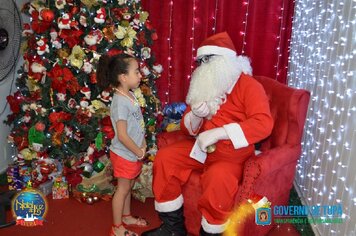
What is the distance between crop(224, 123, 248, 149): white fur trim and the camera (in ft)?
7.30

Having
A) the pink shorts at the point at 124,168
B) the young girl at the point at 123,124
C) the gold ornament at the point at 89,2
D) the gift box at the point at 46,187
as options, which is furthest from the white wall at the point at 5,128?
the pink shorts at the point at 124,168

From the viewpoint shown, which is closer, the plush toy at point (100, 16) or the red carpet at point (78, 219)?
the red carpet at point (78, 219)

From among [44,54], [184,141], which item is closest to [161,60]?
[44,54]

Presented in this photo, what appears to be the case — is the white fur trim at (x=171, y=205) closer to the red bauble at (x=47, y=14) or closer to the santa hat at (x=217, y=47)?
the santa hat at (x=217, y=47)

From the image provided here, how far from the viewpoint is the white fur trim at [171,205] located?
7.79 feet

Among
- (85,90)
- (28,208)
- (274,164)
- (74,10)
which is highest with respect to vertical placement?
(74,10)

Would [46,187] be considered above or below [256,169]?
below

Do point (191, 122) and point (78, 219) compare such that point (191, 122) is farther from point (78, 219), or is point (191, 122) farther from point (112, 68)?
point (78, 219)

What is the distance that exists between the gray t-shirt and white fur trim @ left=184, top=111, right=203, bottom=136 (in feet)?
1.03

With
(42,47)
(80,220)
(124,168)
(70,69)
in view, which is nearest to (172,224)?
(124,168)

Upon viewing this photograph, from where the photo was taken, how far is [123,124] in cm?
232

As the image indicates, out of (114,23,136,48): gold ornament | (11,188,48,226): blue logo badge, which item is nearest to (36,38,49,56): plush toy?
(114,23,136,48): gold ornament

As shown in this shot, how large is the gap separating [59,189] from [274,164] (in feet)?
5.97

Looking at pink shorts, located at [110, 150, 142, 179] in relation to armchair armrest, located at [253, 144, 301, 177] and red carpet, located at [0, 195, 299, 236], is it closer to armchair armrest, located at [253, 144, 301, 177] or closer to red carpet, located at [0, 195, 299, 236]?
red carpet, located at [0, 195, 299, 236]
